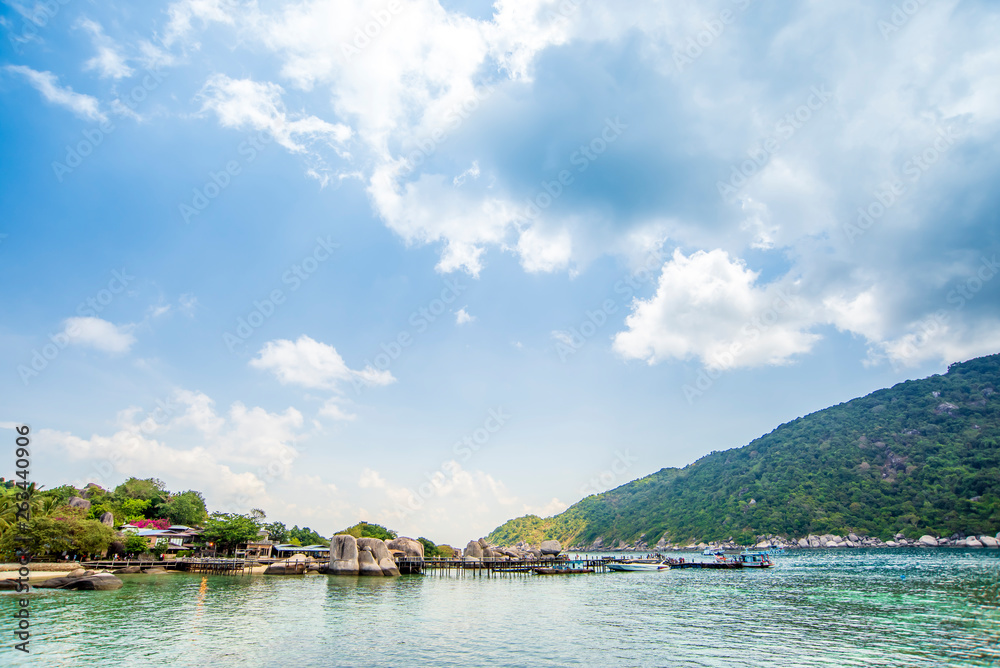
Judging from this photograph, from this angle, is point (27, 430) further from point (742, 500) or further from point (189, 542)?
point (742, 500)

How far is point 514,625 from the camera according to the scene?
2767cm

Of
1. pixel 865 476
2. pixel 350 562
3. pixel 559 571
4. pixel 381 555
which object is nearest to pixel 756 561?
pixel 559 571

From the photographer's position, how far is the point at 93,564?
171 feet

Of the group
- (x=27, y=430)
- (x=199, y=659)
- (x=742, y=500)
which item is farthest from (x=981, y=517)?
(x=27, y=430)

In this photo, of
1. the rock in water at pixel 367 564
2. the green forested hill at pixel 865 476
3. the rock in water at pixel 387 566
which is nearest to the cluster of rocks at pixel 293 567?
the rock in water at pixel 367 564

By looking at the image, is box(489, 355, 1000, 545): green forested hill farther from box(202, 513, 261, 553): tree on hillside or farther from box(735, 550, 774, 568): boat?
box(202, 513, 261, 553): tree on hillside

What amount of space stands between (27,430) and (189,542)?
6727 cm

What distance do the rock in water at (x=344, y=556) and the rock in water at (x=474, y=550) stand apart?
2037 centimetres

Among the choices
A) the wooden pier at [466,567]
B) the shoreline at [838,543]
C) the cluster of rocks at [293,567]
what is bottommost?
the shoreline at [838,543]

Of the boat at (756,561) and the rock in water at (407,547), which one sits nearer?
the rock in water at (407,547)

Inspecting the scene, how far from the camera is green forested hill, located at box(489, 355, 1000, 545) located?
357 feet

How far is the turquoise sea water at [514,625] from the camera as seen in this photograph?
775 inches

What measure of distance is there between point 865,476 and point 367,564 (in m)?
130

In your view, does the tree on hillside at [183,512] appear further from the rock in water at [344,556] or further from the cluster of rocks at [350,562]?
the rock in water at [344,556]
